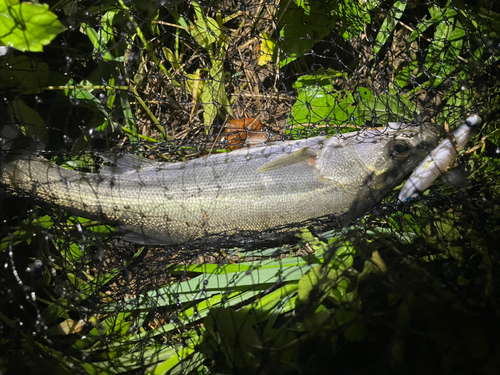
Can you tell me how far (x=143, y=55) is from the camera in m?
3.38

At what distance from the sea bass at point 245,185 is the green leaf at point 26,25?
3.16 feet

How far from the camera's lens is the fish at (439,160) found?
108 inches

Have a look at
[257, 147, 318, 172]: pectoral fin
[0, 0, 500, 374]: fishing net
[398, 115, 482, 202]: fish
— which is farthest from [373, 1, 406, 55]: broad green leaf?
[257, 147, 318, 172]: pectoral fin

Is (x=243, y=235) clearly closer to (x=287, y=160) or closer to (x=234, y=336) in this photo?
(x=287, y=160)

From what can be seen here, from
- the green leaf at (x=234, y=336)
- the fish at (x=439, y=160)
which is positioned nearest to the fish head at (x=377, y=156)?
the fish at (x=439, y=160)

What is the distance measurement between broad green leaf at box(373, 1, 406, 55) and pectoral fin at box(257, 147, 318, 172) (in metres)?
1.15

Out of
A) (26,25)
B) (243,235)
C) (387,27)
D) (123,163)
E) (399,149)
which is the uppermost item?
(387,27)

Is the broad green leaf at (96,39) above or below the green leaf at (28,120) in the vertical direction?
above

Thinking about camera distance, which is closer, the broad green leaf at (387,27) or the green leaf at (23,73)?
the green leaf at (23,73)

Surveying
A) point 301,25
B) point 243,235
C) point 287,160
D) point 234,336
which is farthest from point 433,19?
point 234,336

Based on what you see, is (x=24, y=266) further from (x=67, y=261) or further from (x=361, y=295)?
(x=361, y=295)

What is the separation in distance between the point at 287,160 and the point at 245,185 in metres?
0.40

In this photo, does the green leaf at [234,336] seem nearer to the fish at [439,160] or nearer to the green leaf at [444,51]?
the fish at [439,160]

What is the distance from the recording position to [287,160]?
2.95 meters
